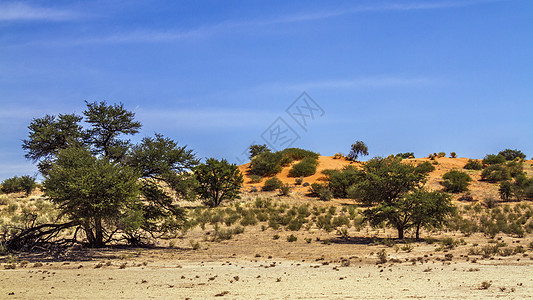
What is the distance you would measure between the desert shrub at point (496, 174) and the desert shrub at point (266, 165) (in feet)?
87.1

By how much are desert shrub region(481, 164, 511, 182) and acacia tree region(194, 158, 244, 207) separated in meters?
31.3

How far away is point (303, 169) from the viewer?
196ft

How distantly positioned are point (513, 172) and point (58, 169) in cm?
5376

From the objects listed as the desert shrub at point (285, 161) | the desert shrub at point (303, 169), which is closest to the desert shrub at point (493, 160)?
the desert shrub at point (303, 169)

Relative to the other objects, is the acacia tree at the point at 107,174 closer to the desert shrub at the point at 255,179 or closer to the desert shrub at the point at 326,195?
the desert shrub at the point at 326,195

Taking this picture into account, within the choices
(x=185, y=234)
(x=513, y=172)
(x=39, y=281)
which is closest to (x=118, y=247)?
(x=185, y=234)

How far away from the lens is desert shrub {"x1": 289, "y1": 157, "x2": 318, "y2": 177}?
2331 inches

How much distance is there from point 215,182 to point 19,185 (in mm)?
22992

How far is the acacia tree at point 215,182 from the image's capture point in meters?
41.3

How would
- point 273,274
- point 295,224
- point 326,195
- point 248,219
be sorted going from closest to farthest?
point 273,274 → point 295,224 → point 248,219 → point 326,195

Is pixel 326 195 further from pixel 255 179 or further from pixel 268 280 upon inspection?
pixel 268 280

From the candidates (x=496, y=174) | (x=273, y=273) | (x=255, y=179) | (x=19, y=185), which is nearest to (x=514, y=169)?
(x=496, y=174)

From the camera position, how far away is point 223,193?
42.4 metres

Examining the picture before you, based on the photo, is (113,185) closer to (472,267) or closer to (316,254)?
(316,254)
